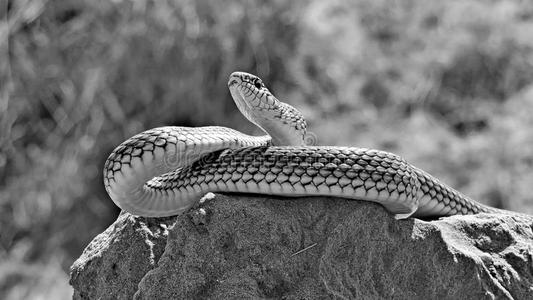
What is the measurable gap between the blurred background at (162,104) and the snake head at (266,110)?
20.7ft

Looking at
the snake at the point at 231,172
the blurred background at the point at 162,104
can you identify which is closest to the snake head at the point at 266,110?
the snake at the point at 231,172

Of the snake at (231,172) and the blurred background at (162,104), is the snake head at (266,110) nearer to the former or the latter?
the snake at (231,172)

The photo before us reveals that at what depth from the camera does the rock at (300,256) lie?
11.5 feet

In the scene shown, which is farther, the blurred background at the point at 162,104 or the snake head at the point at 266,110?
the blurred background at the point at 162,104

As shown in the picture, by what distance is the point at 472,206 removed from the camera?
4.59m

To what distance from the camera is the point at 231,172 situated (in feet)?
12.3

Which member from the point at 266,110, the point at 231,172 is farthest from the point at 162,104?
the point at 231,172

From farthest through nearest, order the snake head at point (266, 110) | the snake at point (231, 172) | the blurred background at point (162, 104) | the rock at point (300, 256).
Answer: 1. the blurred background at point (162, 104)
2. the snake head at point (266, 110)
3. the snake at point (231, 172)
4. the rock at point (300, 256)

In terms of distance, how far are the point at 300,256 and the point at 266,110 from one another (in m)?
1.22

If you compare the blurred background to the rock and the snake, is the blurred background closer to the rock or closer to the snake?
the rock

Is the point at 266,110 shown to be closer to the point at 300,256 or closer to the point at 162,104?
the point at 300,256

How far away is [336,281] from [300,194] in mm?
480

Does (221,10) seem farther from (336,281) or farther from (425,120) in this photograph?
(336,281)

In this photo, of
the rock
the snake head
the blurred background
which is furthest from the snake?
the blurred background
